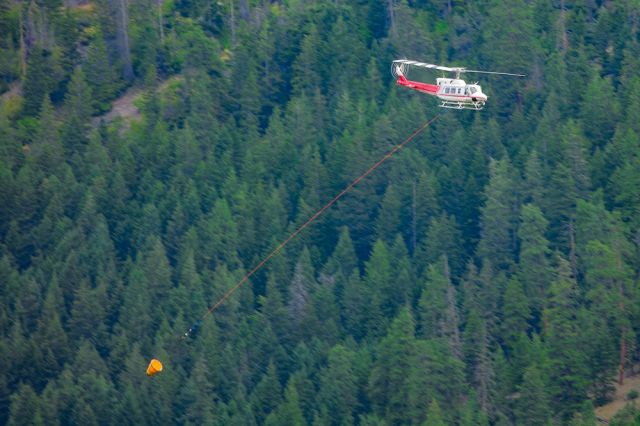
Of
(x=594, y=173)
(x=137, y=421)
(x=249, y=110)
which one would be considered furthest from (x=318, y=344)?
(x=249, y=110)

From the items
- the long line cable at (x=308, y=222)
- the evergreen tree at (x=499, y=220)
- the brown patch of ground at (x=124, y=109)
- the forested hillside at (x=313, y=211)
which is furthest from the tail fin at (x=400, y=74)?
the brown patch of ground at (x=124, y=109)

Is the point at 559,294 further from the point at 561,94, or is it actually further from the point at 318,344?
the point at 561,94

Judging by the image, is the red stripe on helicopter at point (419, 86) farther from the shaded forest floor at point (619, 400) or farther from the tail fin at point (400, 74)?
the shaded forest floor at point (619, 400)

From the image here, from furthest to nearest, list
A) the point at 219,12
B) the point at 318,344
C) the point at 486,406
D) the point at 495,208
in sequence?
the point at 219,12, the point at 495,208, the point at 318,344, the point at 486,406

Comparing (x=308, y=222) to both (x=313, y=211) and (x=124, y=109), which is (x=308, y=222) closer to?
(x=313, y=211)

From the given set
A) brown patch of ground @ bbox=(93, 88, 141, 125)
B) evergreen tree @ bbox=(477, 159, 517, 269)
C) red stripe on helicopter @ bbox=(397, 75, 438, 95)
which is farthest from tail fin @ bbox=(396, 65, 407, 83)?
brown patch of ground @ bbox=(93, 88, 141, 125)

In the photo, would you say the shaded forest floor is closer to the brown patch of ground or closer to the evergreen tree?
the evergreen tree

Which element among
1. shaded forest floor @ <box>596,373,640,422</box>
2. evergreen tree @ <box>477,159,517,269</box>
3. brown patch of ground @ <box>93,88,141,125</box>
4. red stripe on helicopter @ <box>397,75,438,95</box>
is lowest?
shaded forest floor @ <box>596,373,640,422</box>
